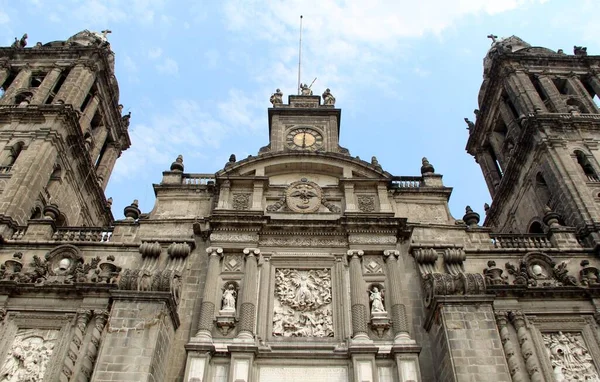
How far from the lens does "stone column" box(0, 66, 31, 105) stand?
24719mm

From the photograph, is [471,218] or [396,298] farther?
[471,218]

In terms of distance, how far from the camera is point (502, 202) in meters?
26.4

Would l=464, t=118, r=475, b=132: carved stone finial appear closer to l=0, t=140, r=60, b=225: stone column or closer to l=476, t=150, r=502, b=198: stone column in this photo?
l=476, t=150, r=502, b=198: stone column

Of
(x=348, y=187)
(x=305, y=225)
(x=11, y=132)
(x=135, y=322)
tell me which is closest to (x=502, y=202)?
(x=348, y=187)

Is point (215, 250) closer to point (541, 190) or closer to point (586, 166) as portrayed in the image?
point (541, 190)

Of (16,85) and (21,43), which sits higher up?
(21,43)

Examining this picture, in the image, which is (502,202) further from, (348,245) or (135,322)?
(135,322)

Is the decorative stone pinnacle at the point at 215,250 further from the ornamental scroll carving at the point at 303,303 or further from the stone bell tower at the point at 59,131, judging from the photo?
the stone bell tower at the point at 59,131

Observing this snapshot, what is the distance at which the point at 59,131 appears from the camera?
2261 cm

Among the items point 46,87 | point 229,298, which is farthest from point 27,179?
point 229,298

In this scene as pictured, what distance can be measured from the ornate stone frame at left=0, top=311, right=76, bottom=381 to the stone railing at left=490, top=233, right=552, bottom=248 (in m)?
13.5

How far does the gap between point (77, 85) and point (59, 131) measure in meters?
3.77

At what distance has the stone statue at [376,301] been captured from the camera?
50.0 ft

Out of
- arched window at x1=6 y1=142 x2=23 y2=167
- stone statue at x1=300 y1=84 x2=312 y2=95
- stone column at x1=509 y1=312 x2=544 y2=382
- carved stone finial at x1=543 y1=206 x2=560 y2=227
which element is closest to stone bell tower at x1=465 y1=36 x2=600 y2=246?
carved stone finial at x1=543 y1=206 x2=560 y2=227
